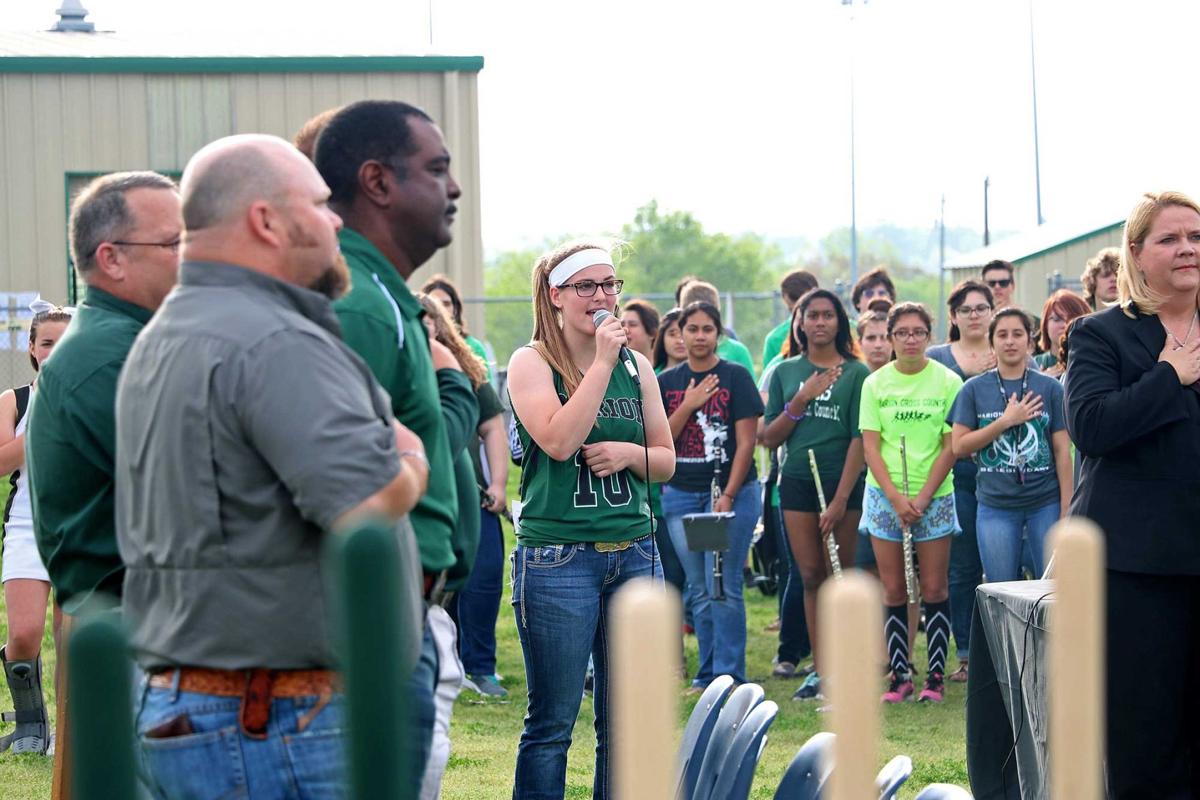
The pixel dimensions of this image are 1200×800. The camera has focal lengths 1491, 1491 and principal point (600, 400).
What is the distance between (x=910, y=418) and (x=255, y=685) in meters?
6.20

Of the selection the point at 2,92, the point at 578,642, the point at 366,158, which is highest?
the point at 2,92

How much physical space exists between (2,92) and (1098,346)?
46.7 feet

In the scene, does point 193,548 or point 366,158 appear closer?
point 193,548

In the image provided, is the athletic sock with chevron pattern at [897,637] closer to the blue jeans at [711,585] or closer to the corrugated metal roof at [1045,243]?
the blue jeans at [711,585]

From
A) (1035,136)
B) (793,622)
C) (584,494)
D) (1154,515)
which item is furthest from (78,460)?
(1035,136)

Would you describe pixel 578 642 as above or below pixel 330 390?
below

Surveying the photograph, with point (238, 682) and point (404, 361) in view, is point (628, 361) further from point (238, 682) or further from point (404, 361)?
point (238, 682)

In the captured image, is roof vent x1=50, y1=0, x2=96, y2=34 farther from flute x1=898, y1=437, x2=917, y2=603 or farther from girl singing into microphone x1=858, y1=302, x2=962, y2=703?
flute x1=898, y1=437, x2=917, y2=603

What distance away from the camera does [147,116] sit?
16281 millimetres

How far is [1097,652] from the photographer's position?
163 cm

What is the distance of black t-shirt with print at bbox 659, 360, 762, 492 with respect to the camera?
8.51m

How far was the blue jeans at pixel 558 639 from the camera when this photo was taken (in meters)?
4.72

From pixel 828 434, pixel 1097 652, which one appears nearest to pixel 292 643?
pixel 1097 652

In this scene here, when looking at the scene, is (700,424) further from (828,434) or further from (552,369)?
(552,369)
